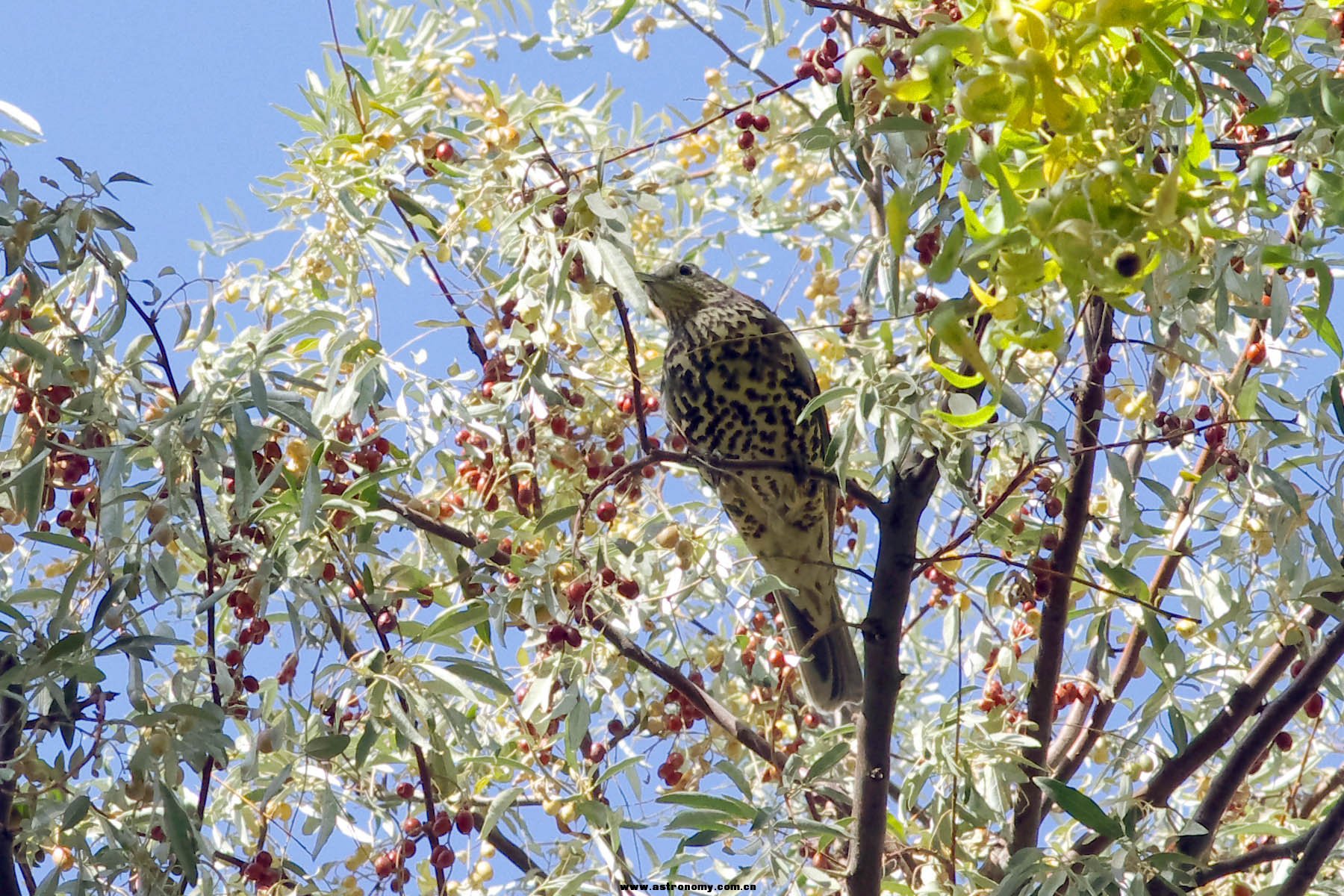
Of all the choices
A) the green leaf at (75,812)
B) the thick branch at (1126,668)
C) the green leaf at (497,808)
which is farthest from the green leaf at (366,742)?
→ the thick branch at (1126,668)

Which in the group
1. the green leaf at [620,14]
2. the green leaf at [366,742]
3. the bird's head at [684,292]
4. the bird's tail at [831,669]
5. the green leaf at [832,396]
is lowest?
the green leaf at [366,742]

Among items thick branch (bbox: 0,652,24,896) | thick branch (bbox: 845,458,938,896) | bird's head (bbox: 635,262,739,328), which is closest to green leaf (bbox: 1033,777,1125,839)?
thick branch (bbox: 845,458,938,896)

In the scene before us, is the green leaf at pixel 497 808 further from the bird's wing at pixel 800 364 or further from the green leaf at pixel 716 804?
the bird's wing at pixel 800 364

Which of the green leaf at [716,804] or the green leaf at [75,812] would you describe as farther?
the green leaf at [716,804]

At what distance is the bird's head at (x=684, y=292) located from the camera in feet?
11.3

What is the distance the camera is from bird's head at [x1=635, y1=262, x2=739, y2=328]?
3.45 metres

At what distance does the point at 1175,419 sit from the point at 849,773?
118 cm

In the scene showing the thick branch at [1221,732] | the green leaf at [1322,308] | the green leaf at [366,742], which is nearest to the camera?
the green leaf at [1322,308]

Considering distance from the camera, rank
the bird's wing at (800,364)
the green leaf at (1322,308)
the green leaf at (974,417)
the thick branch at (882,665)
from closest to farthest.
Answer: the green leaf at (974,417)
the green leaf at (1322,308)
the thick branch at (882,665)
the bird's wing at (800,364)

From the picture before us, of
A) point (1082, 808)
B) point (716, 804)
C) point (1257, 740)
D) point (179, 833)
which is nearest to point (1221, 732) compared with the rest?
point (1257, 740)

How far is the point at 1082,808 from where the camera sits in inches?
75.2

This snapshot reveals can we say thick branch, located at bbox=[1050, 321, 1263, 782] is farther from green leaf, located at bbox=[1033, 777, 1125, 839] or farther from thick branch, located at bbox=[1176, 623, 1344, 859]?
green leaf, located at bbox=[1033, 777, 1125, 839]

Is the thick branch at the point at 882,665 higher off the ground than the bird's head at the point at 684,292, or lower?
lower

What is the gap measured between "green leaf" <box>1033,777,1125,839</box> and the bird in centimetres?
140
